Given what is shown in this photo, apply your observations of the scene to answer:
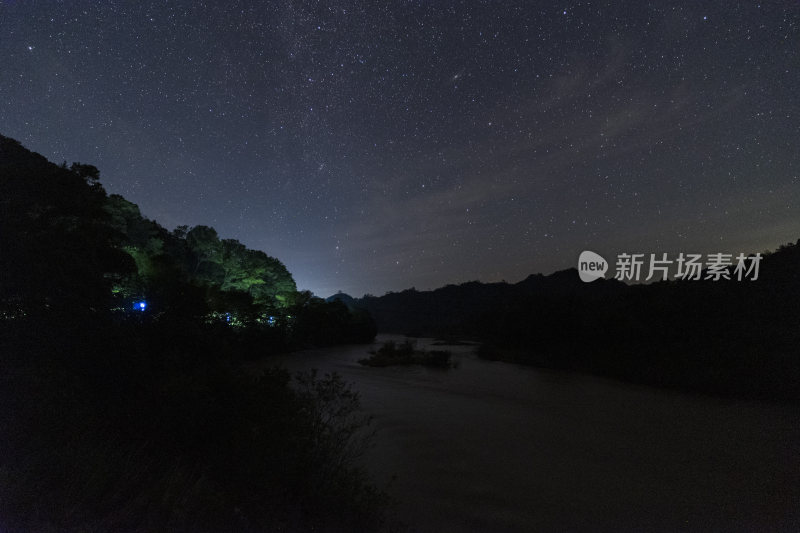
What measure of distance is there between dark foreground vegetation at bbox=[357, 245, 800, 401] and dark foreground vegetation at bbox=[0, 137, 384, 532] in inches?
781

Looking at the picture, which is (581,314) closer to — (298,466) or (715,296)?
(715,296)

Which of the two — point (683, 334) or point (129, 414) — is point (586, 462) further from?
point (683, 334)

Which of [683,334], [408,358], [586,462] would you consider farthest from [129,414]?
[683,334]

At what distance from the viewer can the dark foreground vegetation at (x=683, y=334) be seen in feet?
56.5

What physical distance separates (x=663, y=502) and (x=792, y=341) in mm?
19162

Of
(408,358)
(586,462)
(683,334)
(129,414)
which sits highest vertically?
(683,334)

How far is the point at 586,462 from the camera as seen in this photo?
893 cm

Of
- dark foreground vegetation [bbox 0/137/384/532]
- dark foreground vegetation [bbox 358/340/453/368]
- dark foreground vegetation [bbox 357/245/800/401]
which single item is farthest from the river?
dark foreground vegetation [bbox 358/340/453/368]

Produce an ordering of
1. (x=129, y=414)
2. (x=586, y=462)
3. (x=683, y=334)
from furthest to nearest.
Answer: (x=683, y=334), (x=586, y=462), (x=129, y=414)

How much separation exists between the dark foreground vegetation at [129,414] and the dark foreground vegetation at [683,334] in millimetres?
19828

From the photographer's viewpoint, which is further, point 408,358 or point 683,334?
point 408,358

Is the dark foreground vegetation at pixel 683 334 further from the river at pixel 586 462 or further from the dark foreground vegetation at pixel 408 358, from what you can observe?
the dark foreground vegetation at pixel 408 358

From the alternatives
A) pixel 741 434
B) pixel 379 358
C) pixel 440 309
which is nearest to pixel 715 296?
pixel 741 434

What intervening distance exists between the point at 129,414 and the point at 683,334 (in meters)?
30.4
